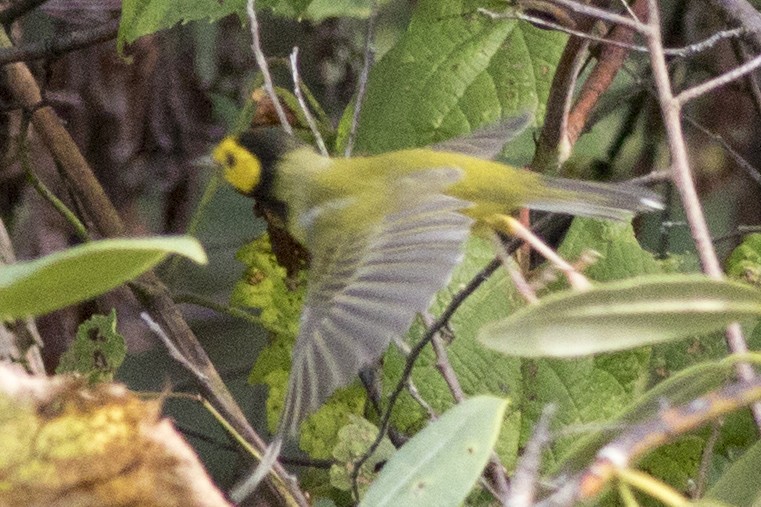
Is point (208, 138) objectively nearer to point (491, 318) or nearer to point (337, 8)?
point (337, 8)

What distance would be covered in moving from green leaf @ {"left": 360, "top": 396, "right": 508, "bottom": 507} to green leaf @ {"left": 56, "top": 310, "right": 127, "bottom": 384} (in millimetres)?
402

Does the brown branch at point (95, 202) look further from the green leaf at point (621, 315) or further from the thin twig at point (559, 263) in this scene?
the green leaf at point (621, 315)

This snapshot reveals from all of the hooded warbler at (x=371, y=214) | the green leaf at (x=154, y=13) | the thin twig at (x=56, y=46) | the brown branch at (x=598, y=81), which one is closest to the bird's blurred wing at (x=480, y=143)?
the hooded warbler at (x=371, y=214)

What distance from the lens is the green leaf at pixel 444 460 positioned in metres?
0.54

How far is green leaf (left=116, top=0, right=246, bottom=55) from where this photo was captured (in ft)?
3.44

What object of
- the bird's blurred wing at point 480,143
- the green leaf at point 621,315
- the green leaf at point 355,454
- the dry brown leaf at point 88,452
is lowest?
the green leaf at point 355,454

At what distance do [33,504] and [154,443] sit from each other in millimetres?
56

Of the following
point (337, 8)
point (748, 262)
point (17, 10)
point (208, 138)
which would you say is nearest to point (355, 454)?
point (748, 262)

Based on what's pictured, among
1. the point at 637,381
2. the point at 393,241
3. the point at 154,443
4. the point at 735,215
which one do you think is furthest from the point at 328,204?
the point at 735,215

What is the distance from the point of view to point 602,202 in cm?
106

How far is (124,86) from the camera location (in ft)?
5.27

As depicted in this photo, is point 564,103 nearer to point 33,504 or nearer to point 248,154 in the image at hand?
point 248,154

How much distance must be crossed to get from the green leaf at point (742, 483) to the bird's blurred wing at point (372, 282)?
23 centimetres

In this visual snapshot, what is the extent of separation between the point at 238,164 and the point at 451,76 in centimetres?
23
